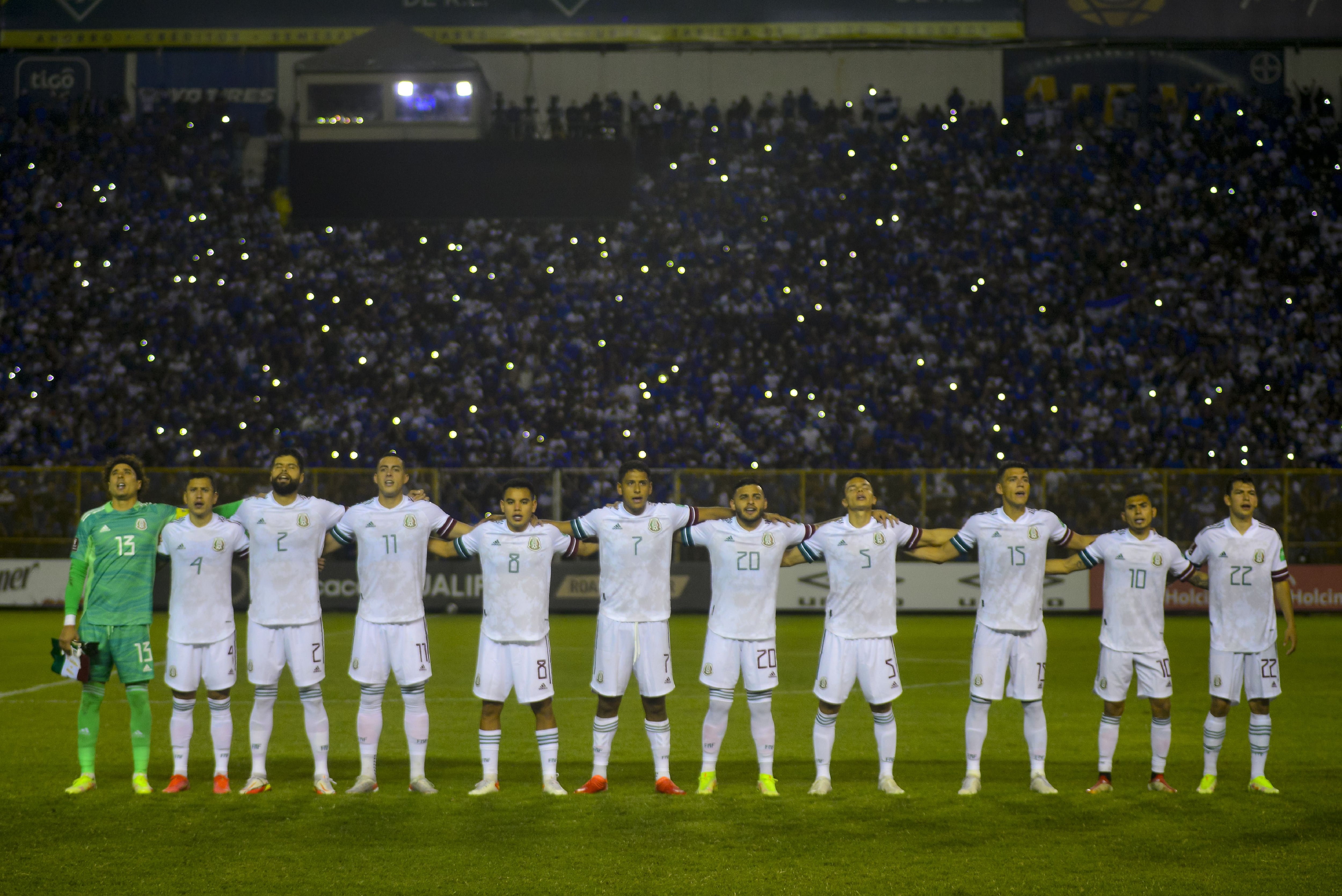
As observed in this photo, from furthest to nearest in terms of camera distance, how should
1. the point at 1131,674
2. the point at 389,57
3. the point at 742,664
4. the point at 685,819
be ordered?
the point at 389,57 < the point at 1131,674 < the point at 742,664 < the point at 685,819

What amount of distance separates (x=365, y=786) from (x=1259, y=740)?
648cm

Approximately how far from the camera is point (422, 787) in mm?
9016

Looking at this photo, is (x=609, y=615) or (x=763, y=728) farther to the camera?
(x=609, y=615)

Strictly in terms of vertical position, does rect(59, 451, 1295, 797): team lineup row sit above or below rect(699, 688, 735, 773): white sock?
above

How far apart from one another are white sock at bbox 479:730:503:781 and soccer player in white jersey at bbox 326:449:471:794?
41 centimetres

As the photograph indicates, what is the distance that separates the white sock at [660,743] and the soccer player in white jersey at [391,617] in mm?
1602

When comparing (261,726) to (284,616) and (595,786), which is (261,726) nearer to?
(284,616)

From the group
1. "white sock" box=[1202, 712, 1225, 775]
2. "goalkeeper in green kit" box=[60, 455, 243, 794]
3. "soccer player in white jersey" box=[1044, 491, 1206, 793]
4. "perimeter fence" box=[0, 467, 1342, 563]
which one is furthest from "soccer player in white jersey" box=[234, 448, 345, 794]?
"perimeter fence" box=[0, 467, 1342, 563]

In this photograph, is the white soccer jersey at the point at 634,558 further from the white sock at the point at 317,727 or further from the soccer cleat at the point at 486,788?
the white sock at the point at 317,727

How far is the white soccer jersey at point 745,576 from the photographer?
29.5ft

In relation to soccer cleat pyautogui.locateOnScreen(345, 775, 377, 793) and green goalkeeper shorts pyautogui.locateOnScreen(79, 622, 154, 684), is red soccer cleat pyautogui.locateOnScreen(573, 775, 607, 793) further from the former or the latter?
green goalkeeper shorts pyautogui.locateOnScreen(79, 622, 154, 684)

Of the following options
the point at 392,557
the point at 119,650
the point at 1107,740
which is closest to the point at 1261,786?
the point at 1107,740

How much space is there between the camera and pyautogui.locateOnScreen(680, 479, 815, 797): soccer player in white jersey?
894cm

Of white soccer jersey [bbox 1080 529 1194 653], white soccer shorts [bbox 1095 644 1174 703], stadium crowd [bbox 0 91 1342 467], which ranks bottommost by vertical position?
white soccer shorts [bbox 1095 644 1174 703]
